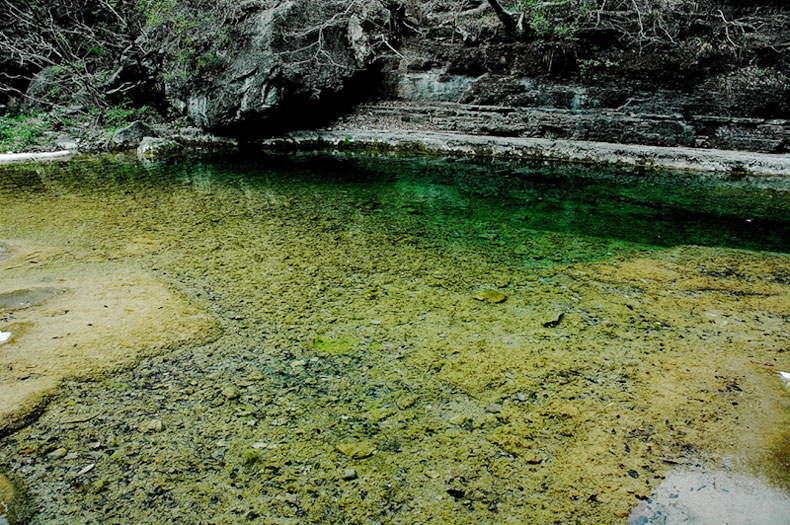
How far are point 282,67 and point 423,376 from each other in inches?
298

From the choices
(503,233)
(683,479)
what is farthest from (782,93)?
(683,479)

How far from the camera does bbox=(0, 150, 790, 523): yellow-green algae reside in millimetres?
1451

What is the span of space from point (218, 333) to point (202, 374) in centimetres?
34

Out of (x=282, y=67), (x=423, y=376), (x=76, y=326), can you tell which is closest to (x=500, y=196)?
(x=423, y=376)

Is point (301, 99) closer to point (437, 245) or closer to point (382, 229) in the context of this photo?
point (382, 229)

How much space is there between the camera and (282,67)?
800 centimetres

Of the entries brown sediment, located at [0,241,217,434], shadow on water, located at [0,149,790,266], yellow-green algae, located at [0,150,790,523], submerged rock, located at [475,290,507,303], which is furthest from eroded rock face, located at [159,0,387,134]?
submerged rock, located at [475,290,507,303]

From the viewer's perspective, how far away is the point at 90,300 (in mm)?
2543

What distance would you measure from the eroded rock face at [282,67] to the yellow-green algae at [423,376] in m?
4.69

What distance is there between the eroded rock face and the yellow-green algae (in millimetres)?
4694

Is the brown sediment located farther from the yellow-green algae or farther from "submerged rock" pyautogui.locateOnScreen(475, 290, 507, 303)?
"submerged rock" pyautogui.locateOnScreen(475, 290, 507, 303)

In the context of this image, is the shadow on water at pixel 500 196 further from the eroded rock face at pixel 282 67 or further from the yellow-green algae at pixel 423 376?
the eroded rock face at pixel 282 67

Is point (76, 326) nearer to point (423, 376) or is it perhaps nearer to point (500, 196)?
point (423, 376)

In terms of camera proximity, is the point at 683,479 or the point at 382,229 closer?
the point at 683,479
